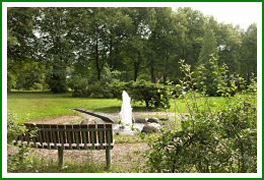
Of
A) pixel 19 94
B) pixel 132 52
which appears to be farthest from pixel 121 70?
pixel 19 94

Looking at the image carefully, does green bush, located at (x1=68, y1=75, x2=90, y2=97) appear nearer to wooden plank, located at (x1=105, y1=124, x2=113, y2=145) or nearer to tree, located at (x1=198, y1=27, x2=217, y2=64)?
tree, located at (x1=198, y1=27, x2=217, y2=64)

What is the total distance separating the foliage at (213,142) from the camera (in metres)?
1.89

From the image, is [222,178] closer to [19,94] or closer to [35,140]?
[35,140]

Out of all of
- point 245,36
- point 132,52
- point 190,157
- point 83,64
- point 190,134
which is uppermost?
point 245,36

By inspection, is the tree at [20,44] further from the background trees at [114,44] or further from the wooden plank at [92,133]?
the wooden plank at [92,133]

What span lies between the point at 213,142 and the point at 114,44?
26.8 feet

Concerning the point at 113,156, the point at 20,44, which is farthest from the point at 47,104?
the point at 113,156

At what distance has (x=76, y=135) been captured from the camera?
2.70 m

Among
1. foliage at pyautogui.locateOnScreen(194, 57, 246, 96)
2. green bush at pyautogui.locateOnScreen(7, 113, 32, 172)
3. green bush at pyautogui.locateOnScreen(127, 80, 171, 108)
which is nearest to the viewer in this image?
foliage at pyautogui.locateOnScreen(194, 57, 246, 96)

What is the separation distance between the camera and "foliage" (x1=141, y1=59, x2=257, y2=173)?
189cm

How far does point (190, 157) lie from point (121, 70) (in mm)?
8339

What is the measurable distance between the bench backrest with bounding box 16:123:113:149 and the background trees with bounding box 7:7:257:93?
4287 mm

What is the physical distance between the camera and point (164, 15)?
10891 millimetres

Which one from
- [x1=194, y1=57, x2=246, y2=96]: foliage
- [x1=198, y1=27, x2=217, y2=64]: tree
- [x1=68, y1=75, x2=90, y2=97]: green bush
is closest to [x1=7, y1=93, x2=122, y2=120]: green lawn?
[x1=68, y1=75, x2=90, y2=97]: green bush
